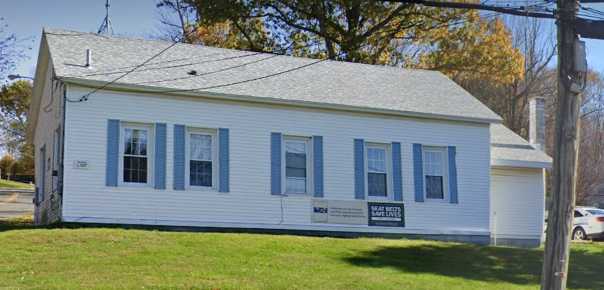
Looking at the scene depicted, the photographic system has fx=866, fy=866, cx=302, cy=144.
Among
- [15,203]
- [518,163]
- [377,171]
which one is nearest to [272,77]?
[377,171]

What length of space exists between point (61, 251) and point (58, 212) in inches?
165

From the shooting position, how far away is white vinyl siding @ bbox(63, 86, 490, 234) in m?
20.7

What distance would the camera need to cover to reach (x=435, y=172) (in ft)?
82.6

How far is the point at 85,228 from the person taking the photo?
786 inches

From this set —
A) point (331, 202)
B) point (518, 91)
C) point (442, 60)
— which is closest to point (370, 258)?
point (331, 202)

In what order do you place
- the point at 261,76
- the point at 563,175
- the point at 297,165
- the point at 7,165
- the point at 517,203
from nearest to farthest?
the point at 563,175
the point at 297,165
the point at 261,76
the point at 517,203
the point at 7,165

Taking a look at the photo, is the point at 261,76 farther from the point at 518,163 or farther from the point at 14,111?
the point at 14,111

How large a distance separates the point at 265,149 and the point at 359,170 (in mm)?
2849

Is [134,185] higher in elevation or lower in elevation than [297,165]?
lower

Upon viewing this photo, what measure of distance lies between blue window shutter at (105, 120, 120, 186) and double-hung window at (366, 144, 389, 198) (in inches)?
282

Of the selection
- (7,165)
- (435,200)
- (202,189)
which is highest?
(7,165)

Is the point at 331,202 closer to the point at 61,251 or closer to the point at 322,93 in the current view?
the point at 322,93

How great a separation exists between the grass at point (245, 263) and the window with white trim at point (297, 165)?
2583mm

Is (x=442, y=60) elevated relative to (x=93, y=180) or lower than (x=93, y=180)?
elevated
